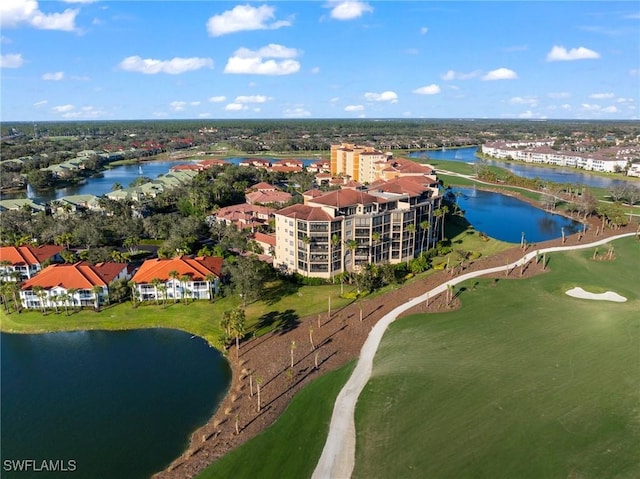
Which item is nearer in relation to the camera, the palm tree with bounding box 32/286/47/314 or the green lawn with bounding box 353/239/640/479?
the green lawn with bounding box 353/239/640/479

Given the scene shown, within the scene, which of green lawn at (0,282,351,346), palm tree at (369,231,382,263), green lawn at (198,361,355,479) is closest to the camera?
green lawn at (198,361,355,479)

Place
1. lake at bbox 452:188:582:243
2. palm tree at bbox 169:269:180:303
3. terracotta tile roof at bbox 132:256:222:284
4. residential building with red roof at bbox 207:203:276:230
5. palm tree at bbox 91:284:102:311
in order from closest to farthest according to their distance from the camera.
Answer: palm tree at bbox 91:284:102:311 < palm tree at bbox 169:269:180:303 < terracotta tile roof at bbox 132:256:222:284 < residential building with red roof at bbox 207:203:276:230 < lake at bbox 452:188:582:243

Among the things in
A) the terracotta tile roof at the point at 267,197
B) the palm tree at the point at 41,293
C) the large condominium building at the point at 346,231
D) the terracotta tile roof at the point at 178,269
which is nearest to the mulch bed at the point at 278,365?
the large condominium building at the point at 346,231

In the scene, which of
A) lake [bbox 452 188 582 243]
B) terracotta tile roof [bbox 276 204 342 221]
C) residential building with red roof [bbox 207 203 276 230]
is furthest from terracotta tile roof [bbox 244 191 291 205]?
lake [bbox 452 188 582 243]

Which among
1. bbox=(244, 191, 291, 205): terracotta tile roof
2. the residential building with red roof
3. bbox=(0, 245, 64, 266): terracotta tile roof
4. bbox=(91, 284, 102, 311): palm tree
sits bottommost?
bbox=(91, 284, 102, 311): palm tree

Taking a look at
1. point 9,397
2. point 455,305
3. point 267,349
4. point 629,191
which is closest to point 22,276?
point 9,397

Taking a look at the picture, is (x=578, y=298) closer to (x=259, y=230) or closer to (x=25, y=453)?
(x=259, y=230)

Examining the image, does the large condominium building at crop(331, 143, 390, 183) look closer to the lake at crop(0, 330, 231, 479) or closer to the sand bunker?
the sand bunker

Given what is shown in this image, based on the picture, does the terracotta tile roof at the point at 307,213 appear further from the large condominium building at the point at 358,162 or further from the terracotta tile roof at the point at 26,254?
the large condominium building at the point at 358,162
